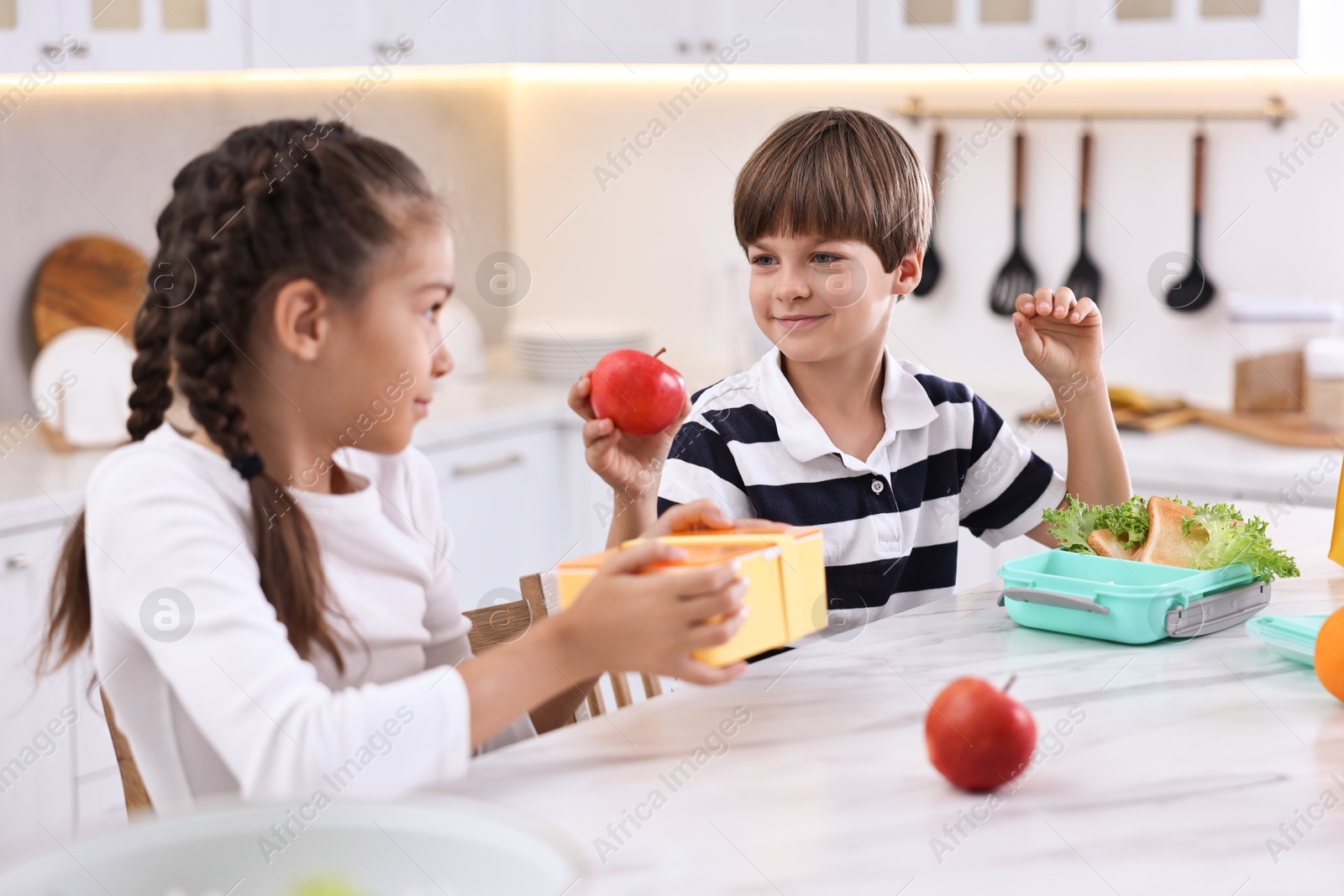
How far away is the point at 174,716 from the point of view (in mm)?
1011

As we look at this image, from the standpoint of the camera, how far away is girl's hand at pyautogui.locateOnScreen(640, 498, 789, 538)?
3.41 ft

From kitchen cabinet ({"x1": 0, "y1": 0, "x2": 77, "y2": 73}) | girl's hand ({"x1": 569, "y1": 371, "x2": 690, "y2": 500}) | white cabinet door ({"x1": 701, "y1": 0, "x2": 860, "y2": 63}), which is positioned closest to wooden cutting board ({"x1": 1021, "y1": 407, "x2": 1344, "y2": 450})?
white cabinet door ({"x1": 701, "y1": 0, "x2": 860, "y2": 63})

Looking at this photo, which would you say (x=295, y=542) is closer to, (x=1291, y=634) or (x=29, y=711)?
(x=1291, y=634)

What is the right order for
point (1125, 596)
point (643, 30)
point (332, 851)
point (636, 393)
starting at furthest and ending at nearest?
1. point (643, 30)
2. point (636, 393)
3. point (1125, 596)
4. point (332, 851)

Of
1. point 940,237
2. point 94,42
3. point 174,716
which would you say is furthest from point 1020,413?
point 174,716

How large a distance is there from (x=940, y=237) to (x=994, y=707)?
89.8 inches

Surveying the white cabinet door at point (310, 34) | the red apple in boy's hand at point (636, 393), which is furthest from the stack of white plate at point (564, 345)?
the red apple in boy's hand at point (636, 393)

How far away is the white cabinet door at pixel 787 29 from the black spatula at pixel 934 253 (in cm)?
33

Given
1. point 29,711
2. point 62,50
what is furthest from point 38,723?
point 62,50

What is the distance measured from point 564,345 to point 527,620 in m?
1.84

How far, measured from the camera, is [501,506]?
Answer: 9.47ft

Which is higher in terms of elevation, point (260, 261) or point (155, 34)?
point (155, 34)

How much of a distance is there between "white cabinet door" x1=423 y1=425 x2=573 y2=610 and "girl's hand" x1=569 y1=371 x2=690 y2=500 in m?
1.40

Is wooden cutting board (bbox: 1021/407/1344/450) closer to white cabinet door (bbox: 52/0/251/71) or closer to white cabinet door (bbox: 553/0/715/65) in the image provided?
white cabinet door (bbox: 553/0/715/65)
